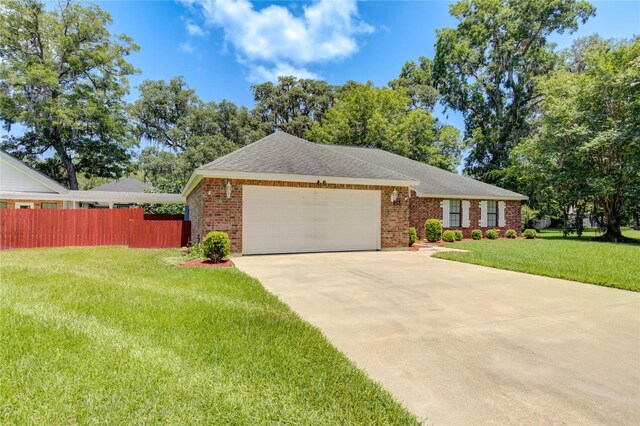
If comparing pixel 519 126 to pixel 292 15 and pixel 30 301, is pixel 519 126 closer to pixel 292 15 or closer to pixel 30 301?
pixel 292 15

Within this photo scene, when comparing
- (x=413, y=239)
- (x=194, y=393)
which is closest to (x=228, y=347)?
(x=194, y=393)

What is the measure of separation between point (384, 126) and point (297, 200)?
19274mm

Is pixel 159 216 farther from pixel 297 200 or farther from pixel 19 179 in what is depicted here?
pixel 297 200

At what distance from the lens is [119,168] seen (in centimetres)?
2870

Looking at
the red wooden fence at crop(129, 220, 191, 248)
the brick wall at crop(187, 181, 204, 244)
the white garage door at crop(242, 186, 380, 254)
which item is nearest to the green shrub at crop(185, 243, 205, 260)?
the brick wall at crop(187, 181, 204, 244)

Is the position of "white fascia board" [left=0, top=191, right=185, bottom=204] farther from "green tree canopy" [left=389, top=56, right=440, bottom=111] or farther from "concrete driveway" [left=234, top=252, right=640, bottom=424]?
"green tree canopy" [left=389, top=56, right=440, bottom=111]

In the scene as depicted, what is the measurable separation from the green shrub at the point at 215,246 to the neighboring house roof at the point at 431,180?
427 inches

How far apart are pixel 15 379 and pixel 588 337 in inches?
227

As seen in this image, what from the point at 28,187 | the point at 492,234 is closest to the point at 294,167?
the point at 492,234

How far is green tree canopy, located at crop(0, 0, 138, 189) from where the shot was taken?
24.0 metres

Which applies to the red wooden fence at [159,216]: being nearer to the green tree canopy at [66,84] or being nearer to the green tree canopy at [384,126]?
the green tree canopy at [66,84]

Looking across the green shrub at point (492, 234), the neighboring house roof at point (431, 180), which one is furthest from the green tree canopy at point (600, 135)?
the green shrub at point (492, 234)

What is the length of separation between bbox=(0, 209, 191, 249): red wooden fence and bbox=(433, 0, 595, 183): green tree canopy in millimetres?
27846

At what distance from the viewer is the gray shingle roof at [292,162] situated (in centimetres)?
1086
